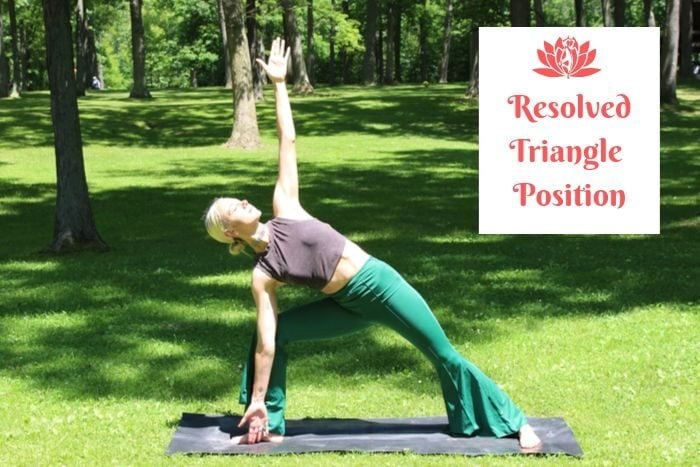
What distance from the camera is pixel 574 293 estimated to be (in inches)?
429

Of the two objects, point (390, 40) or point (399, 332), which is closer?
point (399, 332)

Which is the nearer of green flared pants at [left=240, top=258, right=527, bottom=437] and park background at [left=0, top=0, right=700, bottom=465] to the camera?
green flared pants at [left=240, top=258, right=527, bottom=437]

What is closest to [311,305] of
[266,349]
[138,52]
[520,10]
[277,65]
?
[266,349]

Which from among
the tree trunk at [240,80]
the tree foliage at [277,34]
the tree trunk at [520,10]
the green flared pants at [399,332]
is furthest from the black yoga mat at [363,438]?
the tree foliage at [277,34]

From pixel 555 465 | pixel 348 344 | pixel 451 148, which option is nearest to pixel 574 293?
pixel 348 344

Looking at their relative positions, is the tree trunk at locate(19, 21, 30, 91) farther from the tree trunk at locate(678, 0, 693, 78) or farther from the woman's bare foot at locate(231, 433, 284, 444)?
the woman's bare foot at locate(231, 433, 284, 444)

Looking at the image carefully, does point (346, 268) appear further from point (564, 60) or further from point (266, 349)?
point (564, 60)

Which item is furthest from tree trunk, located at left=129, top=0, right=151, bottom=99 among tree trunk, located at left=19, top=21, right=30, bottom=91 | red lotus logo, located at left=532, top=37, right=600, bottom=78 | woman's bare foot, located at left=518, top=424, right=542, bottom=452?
woman's bare foot, located at left=518, top=424, right=542, bottom=452

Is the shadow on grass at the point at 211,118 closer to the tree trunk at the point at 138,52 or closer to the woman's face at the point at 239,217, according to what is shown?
the tree trunk at the point at 138,52

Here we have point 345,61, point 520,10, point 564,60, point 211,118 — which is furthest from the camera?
point 345,61

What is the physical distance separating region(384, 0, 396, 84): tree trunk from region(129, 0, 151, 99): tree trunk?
17647 millimetres

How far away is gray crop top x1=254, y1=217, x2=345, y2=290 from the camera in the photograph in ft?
19.7

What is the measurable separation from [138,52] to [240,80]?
15.3 meters

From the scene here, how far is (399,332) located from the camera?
6301mm
